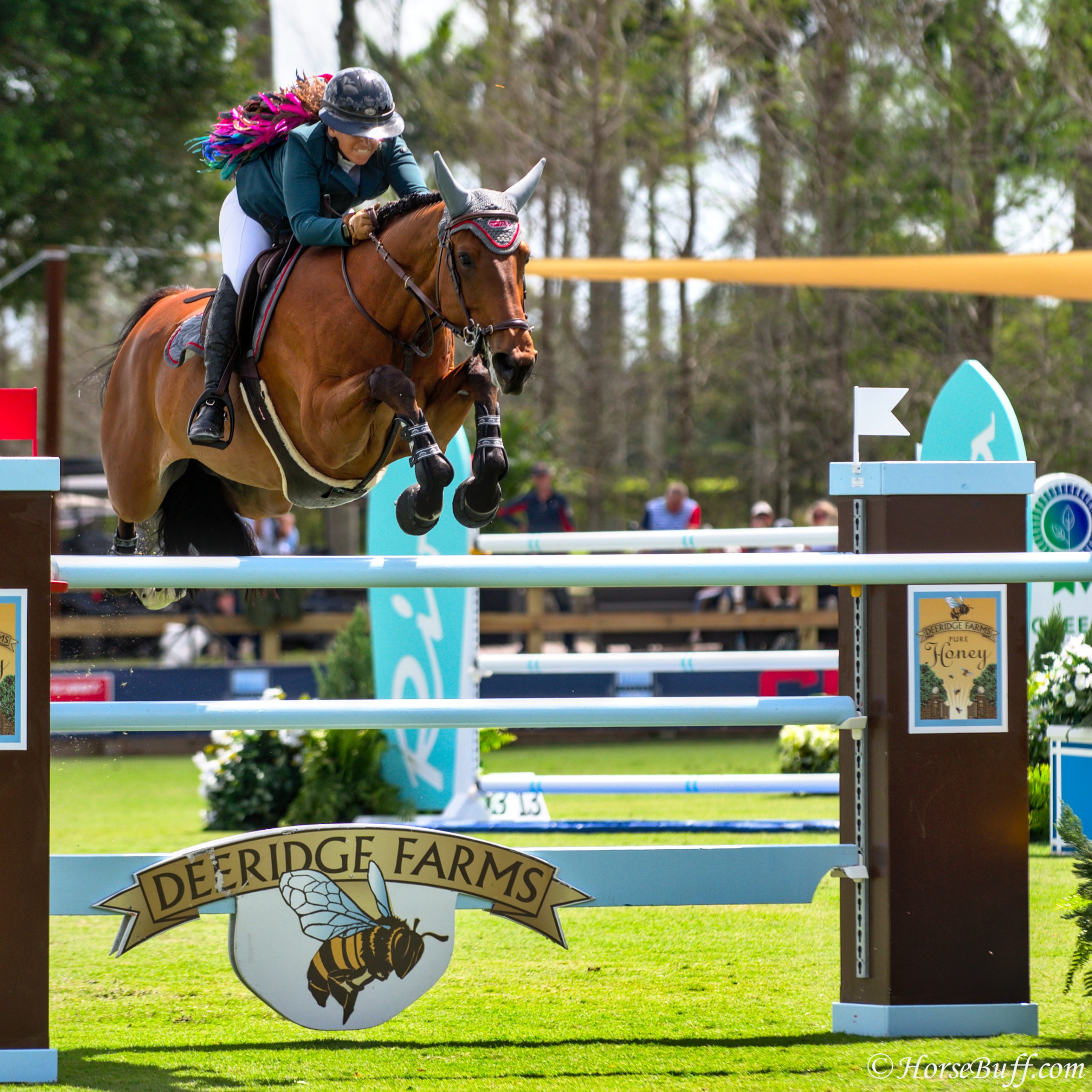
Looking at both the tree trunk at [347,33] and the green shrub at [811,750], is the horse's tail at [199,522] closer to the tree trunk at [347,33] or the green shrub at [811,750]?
the green shrub at [811,750]

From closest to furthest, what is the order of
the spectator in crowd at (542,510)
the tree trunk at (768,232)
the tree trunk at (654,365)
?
the spectator in crowd at (542,510) < the tree trunk at (768,232) < the tree trunk at (654,365)

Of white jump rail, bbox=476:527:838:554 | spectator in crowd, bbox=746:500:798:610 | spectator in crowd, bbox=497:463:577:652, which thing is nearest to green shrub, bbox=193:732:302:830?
white jump rail, bbox=476:527:838:554

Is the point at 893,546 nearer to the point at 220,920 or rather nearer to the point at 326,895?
the point at 326,895

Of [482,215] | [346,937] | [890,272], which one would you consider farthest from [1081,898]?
[890,272]

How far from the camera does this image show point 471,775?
5578 mm

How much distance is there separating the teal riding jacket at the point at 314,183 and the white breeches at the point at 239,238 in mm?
25

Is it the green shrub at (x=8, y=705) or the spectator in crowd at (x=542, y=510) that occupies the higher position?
the spectator in crowd at (x=542, y=510)

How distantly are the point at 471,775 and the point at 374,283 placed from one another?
2.63 metres

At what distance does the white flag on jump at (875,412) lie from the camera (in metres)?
2.88

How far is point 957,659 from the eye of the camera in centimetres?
281

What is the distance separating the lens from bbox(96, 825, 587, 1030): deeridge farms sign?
2.55m

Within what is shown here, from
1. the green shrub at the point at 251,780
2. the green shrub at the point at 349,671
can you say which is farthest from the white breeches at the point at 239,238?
the green shrub at the point at 349,671

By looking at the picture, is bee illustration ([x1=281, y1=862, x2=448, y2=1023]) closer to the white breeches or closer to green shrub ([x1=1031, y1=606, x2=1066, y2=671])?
the white breeches

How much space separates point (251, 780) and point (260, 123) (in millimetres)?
3229
